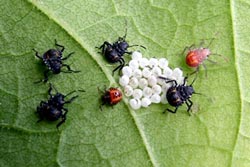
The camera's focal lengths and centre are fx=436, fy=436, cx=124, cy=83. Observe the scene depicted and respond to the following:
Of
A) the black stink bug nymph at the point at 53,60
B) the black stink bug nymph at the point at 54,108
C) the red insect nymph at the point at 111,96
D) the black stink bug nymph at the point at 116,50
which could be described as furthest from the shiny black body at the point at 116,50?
the black stink bug nymph at the point at 54,108

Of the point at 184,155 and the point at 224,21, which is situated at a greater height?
the point at 224,21

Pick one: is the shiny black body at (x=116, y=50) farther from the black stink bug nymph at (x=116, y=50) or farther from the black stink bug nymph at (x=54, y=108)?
the black stink bug nymph at (x=54, y=108)

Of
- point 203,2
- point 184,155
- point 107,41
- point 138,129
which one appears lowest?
point 184,155

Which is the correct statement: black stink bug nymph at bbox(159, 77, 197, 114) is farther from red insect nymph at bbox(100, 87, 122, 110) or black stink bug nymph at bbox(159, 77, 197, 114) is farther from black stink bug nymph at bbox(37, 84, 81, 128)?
black stink bug nymph at bbox(37, 84, 81, 128)

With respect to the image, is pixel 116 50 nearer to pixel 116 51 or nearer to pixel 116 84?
pixel 116 51

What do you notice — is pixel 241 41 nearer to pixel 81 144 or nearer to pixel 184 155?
pixel 184 155

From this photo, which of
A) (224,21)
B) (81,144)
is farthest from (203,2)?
(81,144)
